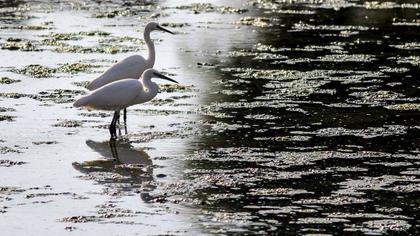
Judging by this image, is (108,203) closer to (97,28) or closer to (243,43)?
(243,43)

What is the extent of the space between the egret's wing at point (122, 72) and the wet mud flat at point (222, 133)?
23.8 inches

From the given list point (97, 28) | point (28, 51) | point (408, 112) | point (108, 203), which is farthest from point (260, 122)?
point (97, 28)

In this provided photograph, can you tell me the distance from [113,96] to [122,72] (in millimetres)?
1849

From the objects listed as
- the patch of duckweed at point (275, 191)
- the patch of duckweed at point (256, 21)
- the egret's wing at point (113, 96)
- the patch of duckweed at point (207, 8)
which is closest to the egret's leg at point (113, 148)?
the egret's wing at point (113, 96)

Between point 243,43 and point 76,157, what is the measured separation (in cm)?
1231

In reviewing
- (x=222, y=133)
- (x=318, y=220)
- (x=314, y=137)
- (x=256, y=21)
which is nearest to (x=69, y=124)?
(x=222, y=133)

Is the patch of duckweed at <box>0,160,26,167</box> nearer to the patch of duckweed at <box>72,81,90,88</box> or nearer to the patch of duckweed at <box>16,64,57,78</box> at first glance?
the patch of duckweed at <box>72,81,90,88</box>

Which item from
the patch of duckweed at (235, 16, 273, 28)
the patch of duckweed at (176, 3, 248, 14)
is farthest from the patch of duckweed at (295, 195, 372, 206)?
the patch of duckweed at (176, 3, 248, 14)

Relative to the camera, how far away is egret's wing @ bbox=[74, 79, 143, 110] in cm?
1842

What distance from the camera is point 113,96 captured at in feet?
60.7

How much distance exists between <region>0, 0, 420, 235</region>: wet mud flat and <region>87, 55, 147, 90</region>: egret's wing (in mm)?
604

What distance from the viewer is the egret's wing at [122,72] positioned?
2006 cm

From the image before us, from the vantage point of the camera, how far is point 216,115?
1995cm

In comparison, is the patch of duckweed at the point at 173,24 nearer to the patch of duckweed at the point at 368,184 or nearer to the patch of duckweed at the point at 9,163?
the patch of duckweed at the point at 9,163
